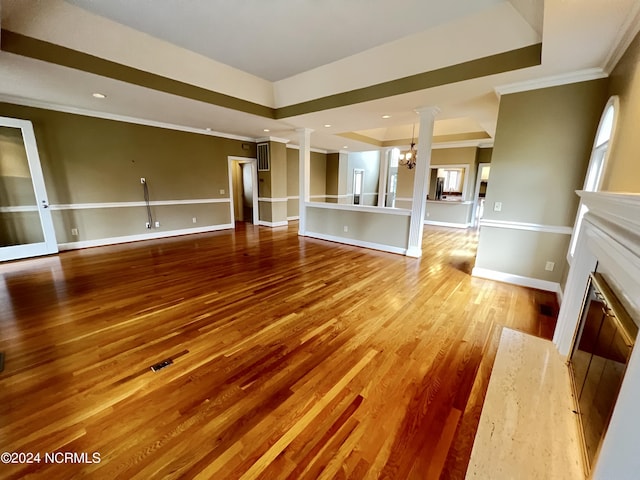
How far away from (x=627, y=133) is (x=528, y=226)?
1591mm

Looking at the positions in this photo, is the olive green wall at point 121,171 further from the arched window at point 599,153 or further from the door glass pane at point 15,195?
the arched window at point 599,153

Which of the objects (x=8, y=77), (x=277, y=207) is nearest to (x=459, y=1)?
(x=8, y=77)

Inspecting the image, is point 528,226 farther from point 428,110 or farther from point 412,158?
point 412,158

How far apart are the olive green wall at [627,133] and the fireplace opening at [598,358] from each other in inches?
31.7

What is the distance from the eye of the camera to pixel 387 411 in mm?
1511

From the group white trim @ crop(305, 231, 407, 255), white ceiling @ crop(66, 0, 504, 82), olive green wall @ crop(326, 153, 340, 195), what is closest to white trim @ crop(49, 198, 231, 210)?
white trim @ crop(305, 231, 407, 255)

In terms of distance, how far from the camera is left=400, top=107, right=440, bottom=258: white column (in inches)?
168

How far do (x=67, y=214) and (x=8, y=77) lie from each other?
2.42 m

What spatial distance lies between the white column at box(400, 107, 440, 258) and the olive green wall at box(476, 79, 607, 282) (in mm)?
1100

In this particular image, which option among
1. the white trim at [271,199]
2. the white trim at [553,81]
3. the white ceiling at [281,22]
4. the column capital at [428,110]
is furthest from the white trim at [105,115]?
the white trim at [553,81]

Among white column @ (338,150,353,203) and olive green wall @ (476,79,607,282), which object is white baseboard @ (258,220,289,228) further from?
olive green wall @ (476,79,607,282)

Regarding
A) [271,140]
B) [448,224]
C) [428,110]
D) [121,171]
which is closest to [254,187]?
[271,140]

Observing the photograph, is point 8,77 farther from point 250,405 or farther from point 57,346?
point 250,405

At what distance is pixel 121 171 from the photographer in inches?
211
